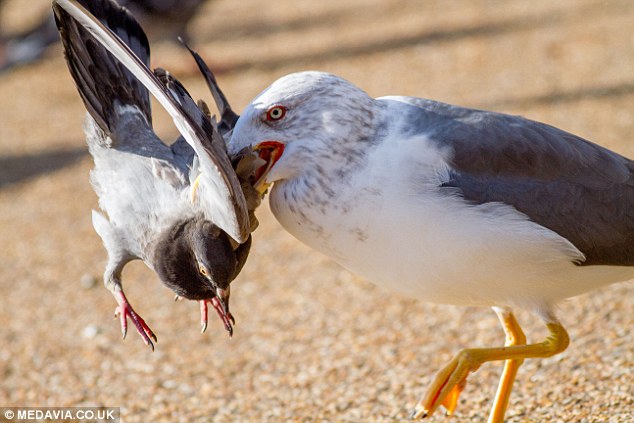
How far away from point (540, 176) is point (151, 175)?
57.2 inches

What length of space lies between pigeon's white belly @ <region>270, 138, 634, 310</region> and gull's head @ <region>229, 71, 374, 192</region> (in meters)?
0.09

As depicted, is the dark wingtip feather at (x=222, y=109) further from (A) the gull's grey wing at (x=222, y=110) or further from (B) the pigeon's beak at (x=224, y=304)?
(B) the pigeon's beak at (x=224, y=304)

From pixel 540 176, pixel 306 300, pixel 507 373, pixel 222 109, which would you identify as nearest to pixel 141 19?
pixel 306 300

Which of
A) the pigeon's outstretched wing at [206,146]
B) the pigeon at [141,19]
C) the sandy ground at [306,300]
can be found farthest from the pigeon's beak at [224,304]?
the pigeon at [141,19]

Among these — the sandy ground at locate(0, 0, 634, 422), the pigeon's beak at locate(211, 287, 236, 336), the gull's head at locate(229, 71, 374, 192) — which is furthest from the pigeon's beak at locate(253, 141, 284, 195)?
the sandy ground at locate(0, 0, 634, 422)

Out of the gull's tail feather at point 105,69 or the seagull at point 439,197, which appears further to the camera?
the gull's tail feather at point 105,69

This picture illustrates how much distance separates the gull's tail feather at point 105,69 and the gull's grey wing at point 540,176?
4.12 ft

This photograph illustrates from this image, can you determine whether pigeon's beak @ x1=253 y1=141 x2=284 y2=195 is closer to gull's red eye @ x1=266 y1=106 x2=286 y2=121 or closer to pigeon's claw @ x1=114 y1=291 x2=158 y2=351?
gull's red eye @ x1=266 y1=106 x2=286 y2=121

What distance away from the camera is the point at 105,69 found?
3979 mm

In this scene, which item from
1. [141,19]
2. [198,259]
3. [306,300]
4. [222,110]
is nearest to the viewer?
[198,259]

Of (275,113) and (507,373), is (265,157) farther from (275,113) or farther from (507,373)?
(507,373)

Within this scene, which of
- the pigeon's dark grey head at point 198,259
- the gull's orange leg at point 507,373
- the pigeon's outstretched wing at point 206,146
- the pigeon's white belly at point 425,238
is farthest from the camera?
the gull's orange leg at point 507,373

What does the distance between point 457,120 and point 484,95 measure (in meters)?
5.12

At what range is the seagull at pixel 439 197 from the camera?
325cm
